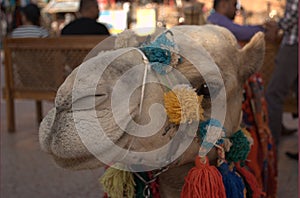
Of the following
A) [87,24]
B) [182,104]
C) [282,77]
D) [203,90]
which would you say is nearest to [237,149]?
[203,90]

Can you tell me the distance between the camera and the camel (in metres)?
1.56

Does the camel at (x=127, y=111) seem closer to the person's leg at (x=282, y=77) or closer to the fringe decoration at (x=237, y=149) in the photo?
the fringe decoration at (x=237, y=149)

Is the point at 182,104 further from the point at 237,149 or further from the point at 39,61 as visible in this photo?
the point at 39,61

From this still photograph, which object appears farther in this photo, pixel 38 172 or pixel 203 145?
pixel 38 172

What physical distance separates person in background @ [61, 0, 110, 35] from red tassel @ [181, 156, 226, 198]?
4.61 meters

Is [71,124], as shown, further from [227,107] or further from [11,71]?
[11,71]

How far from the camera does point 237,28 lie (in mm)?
3900

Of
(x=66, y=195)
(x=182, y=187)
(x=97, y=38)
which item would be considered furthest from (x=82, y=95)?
(x=97, y=38)

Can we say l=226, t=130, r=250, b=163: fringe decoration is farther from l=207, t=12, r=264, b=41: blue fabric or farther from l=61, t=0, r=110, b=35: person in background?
l=61, t=0, r=110, b=35: person in background

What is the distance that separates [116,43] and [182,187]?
533mm

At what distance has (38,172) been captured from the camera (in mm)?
4754

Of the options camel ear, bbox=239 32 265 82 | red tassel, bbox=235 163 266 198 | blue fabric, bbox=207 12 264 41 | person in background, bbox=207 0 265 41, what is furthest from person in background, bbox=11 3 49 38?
red tassel, bbox=235 163 266 198

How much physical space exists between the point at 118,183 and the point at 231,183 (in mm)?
386

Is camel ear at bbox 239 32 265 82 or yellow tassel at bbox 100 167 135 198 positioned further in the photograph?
camel ear at bbox 239 32 265 82
